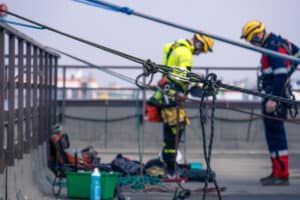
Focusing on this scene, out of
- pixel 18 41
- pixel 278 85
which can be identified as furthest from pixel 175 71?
pixel 278 85

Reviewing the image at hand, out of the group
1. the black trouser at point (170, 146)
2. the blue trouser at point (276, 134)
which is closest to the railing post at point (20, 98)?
the black trouser at point (170, 146)

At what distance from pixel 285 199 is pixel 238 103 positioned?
29.4ft

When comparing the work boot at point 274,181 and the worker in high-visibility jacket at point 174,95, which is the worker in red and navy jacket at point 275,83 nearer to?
the work boot at point 274,181

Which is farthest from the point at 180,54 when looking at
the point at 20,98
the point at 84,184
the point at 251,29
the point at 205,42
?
the point at 20,98

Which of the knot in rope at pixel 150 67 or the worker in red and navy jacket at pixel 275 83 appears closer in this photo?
the knot in rope at pixel 150 67

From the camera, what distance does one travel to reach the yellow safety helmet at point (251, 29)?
11.1 meters

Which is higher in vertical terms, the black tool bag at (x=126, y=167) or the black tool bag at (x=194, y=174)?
the black tool bag at (x=126, y=167)

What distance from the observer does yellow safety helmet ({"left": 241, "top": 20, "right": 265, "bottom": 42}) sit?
1106cm

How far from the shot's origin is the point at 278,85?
36.0 feet

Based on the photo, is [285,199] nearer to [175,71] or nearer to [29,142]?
[29,142]

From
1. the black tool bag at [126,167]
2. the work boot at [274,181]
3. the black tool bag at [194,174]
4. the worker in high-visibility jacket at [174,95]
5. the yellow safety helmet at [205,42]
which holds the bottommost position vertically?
the work boot at [274,181]

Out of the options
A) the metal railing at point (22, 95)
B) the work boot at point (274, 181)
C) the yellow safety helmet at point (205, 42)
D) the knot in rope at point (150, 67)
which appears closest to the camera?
the knot in rope at point (150, 67)

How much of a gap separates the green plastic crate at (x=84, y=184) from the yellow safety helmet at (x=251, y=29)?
2.69m

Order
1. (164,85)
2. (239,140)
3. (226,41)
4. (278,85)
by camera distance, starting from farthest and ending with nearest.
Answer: (239,140), (164,85), (278,85), (226,41)
